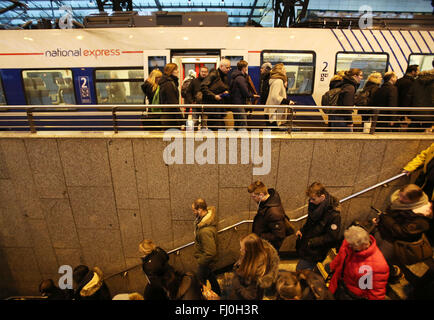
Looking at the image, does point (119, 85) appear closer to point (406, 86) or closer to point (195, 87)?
point (195, 87)

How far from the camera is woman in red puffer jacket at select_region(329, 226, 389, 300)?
2652 millimetres

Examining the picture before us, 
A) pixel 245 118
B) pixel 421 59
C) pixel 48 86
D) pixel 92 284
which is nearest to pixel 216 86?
pixel 245 118

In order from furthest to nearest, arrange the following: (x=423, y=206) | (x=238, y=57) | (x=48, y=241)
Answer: (x=238, y=57) < (x=48, y=241) < (x=423, y=206)

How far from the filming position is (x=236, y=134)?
4535mm

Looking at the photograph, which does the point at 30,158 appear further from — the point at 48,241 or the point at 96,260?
the point at 96,260

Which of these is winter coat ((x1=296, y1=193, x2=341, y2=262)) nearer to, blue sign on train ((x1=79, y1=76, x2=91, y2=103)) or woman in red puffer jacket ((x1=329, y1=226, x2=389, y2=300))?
woman in red puffer jacket ((x1=329, y1=226, x2=389, y2=300))

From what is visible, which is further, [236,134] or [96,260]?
[96,260]

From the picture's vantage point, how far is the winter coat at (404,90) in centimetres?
498

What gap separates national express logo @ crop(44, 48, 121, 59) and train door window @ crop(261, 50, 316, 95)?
4284 millimetres

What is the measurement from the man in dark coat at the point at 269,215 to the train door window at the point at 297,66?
15.1ft

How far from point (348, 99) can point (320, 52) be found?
2819 mm

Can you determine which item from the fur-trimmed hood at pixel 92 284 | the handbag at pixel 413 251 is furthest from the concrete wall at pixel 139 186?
the handbag at pixel 413 251

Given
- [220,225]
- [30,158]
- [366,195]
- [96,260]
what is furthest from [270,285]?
[30,158]

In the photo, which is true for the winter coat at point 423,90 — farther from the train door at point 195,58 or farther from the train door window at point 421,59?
the train door at point 195,58
